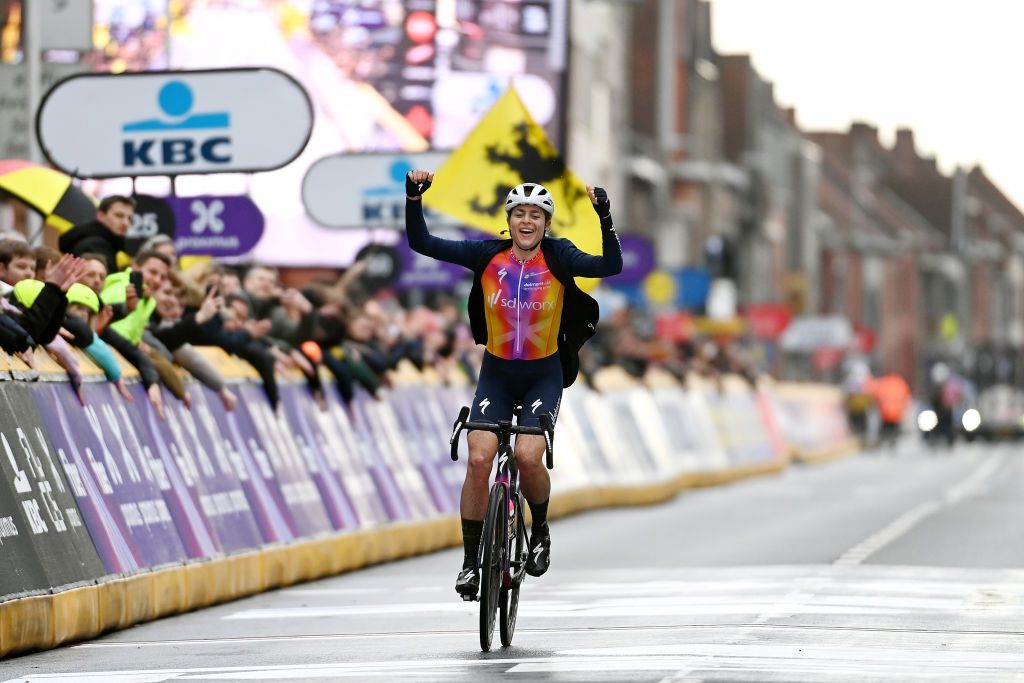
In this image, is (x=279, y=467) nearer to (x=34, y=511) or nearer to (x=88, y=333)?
(x=88, y=333)

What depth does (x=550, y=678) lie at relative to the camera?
10641 mm

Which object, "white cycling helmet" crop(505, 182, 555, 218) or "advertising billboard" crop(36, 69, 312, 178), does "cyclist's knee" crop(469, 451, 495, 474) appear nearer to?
"white cycling helmet" crop(505, 182, 555, 218)

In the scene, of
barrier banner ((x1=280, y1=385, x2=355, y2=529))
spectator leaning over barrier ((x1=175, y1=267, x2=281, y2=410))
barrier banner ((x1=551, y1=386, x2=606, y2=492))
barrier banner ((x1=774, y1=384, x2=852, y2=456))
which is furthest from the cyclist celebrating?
barrier banner ((x1=774, y1=384, x2=852, y2=456))

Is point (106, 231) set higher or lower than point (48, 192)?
lower

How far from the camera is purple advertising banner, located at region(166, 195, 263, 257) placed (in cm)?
2017

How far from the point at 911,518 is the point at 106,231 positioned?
1158 centimetres

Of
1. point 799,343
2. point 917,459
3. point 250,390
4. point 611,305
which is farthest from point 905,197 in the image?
point 250,390

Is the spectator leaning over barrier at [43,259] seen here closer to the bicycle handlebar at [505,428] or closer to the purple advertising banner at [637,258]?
the bicycle handlebar at [505,428]

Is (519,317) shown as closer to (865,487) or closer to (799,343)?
(865,487)

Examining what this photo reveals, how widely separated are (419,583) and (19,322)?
4777 mm

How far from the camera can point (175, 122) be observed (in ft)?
62.7

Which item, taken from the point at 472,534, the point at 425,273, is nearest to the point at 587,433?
the point at 425,273

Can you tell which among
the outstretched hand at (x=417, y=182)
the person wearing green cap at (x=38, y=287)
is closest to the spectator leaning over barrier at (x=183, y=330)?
the person wearing green cap at (x=38, y=287)

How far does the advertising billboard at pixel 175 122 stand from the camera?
19.0 m
